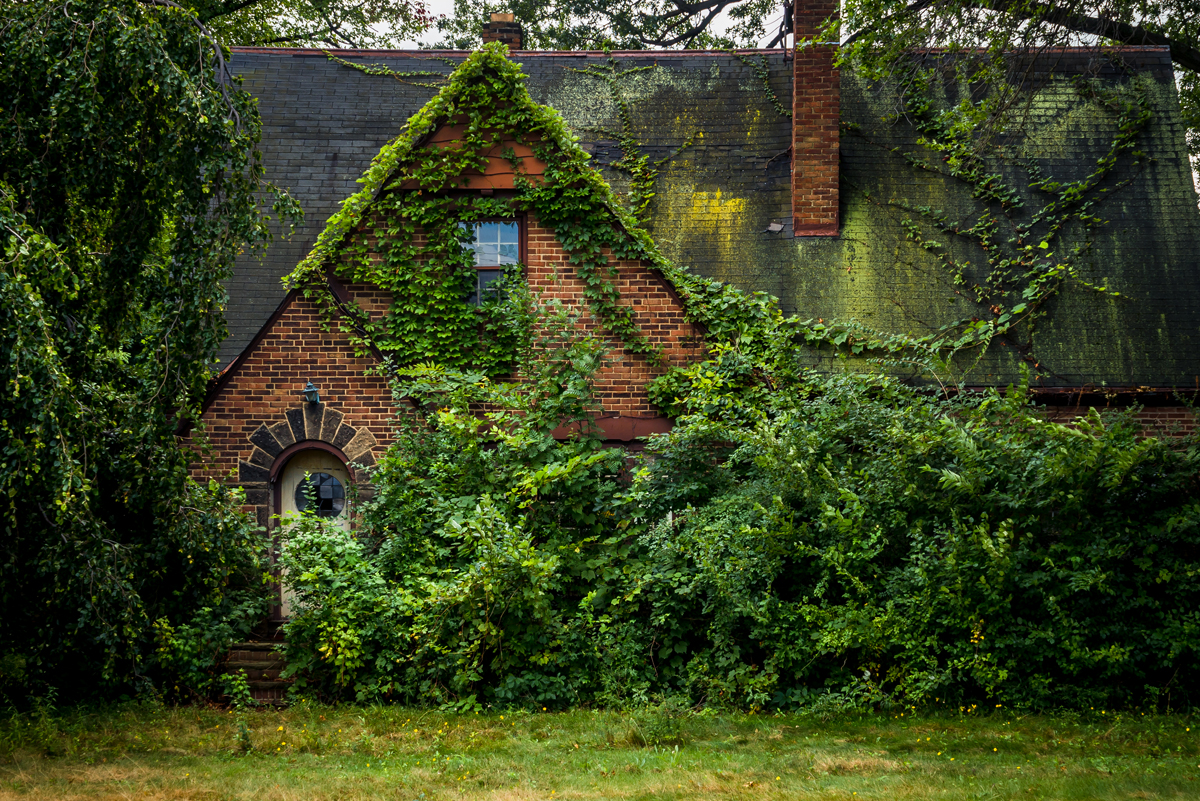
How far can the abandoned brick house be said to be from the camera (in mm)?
10719

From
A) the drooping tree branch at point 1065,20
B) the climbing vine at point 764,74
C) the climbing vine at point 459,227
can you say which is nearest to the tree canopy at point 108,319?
the climbing vine at point 459,227

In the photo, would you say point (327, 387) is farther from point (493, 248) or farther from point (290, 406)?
point (493, 248)

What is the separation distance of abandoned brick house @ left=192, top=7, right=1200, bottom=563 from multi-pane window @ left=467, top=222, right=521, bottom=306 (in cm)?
3

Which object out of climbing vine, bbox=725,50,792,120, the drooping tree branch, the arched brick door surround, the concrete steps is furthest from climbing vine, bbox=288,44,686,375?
climbing vine, bbox=725,50,792,120

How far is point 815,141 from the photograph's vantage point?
12422mm

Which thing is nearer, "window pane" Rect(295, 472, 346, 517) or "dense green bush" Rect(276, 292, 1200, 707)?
"dense green bush" Rect(276, 292, 1200, 707)

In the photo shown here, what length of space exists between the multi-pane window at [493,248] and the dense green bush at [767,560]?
2106mm

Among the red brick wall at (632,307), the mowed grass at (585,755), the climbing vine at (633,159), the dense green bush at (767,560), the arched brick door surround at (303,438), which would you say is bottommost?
the mowed grass at (585,755)

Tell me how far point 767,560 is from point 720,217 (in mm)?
5705


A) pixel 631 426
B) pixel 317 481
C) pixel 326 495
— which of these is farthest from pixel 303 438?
pixel 631 426

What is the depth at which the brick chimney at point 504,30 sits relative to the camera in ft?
47.6

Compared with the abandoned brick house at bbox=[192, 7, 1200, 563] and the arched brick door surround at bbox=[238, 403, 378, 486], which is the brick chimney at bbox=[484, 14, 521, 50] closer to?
the abandoned brick house at bbox=[192, 7, 1200, 563]

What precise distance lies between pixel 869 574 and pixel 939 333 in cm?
426

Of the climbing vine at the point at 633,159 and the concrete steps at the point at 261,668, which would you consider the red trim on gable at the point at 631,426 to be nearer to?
the climbing vine at the point at 633,159
